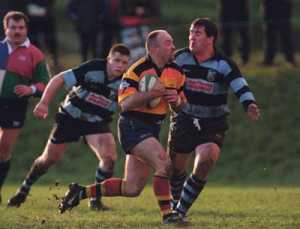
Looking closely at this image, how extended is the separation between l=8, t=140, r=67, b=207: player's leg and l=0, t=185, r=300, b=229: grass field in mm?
127

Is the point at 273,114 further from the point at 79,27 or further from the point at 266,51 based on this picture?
the point at 79,27

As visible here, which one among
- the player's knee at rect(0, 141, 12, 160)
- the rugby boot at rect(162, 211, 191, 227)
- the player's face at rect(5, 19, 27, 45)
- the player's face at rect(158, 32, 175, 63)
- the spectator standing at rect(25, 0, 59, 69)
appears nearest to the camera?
the rugby boot at rect(162, 211, 191, 227)

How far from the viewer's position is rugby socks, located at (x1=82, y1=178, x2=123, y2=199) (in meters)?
12.4

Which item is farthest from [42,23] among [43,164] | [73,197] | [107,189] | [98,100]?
[107,189]

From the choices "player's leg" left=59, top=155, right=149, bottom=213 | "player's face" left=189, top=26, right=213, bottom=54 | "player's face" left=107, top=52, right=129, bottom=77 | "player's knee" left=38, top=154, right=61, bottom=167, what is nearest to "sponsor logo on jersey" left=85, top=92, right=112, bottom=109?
"player's face" left=107, top=52, right=129, bottom=77

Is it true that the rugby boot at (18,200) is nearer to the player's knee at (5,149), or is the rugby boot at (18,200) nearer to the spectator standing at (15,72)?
the player's knee at (5,149)

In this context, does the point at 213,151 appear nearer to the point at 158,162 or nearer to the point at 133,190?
the point at 158,162

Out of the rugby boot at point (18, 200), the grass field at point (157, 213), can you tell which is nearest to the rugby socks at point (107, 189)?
the grass field at point (157, 213)

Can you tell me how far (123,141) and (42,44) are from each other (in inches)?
506

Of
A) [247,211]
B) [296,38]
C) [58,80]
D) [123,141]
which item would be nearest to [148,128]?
[123,141]

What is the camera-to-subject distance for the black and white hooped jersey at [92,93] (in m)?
13.6

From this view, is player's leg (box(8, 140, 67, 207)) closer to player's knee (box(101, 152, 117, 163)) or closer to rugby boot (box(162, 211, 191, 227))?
player's knee (box(101, 152, 117, 163))

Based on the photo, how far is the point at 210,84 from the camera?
12.6 metres

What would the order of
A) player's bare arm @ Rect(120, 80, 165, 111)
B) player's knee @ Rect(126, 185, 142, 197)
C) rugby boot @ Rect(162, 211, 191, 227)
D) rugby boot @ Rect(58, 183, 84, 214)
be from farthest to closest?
rugby boot @ Rect(58, 183, 84, 214), player's knee @ Rect(126, 185, 142, 197), rugby boot @ Rect(162, 211, 191, 227), player's bare arm @ Rect(120, 80, 165, 111)
